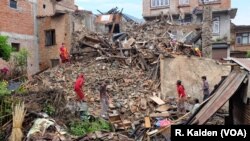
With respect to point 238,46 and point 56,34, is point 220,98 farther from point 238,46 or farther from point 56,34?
point 238,46

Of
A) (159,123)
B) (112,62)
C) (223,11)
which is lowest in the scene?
(159,123)

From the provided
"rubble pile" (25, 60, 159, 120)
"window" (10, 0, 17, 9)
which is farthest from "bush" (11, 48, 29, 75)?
"window" (10, 0, 17, 9)

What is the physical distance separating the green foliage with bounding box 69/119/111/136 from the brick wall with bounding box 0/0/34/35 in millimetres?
12260

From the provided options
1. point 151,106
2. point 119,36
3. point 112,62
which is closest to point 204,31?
point 119,36

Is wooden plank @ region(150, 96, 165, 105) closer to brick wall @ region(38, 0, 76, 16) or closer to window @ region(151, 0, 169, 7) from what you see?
brick wall @ region(38, 0, 76, 16)

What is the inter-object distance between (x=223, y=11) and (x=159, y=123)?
21378 millimetres

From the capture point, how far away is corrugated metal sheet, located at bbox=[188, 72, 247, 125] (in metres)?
8.48

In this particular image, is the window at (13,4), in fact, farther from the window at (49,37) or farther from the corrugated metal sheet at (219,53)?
the corrugated metal sheet at (219,53)

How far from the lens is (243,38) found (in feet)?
120

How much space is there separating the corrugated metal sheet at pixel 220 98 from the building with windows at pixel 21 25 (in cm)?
1685

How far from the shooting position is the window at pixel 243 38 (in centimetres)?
3650

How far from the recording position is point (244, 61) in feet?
30.7

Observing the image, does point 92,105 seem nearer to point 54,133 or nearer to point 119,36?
point 54,133

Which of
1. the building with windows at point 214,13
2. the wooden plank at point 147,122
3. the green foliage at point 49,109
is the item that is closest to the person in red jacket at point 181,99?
the wooden plank at point 147,122
